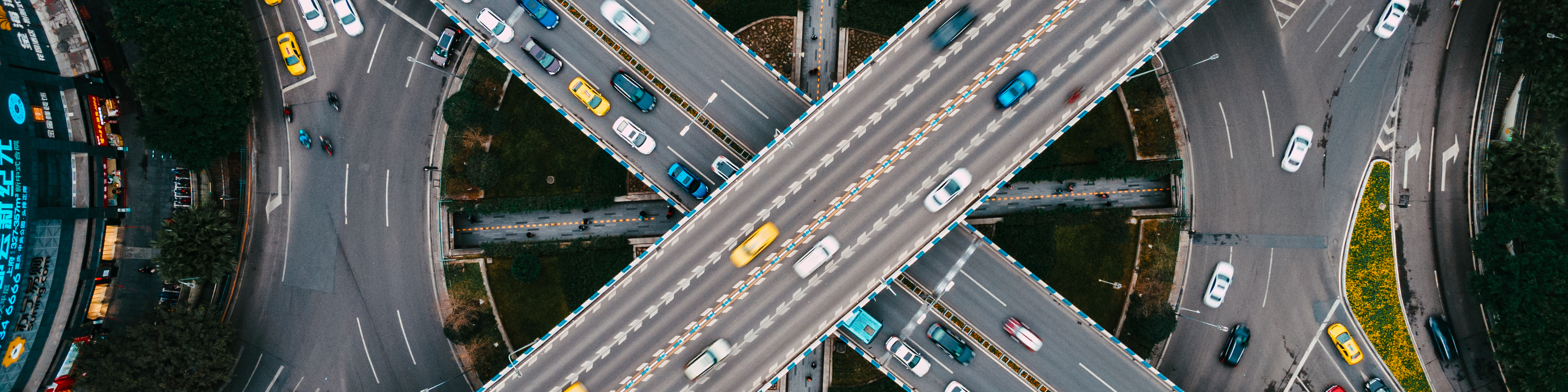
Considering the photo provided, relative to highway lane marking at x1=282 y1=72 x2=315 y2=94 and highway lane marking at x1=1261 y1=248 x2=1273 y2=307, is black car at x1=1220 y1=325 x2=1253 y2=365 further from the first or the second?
highway lane marking at x1=282 y1=72 x2=315 y2=94

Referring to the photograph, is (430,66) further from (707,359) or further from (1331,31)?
(1331,31)

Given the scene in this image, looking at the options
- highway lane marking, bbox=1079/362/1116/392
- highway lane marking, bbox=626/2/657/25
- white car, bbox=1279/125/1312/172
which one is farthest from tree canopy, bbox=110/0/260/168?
white car, bbox=1279/125/1312/172

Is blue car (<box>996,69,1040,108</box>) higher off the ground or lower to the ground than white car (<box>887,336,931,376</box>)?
higher

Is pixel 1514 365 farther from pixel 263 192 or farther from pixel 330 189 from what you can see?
pixel 263 192

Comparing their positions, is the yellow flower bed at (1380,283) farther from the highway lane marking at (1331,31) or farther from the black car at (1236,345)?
the highway lane marking at (1331,31)

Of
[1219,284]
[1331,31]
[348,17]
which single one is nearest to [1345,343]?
[1219,284]

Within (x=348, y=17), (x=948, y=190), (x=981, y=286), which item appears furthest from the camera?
(x=348, y=17)
